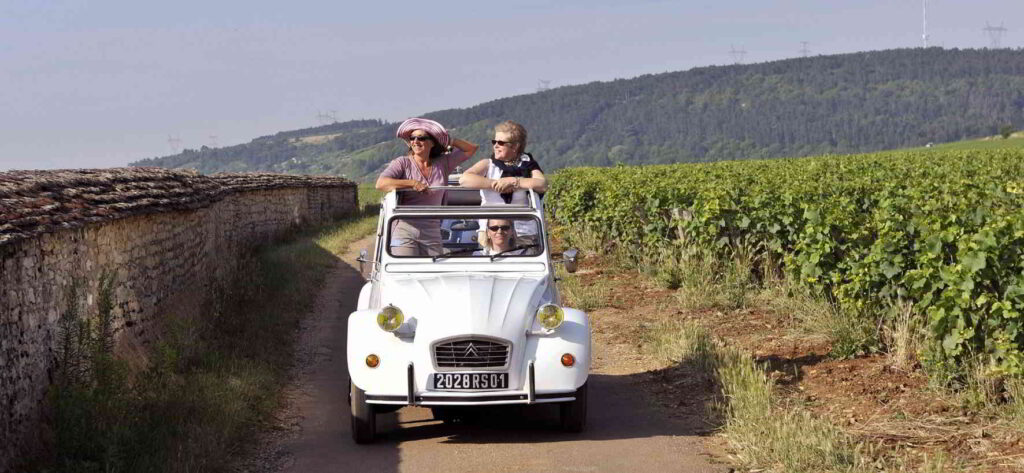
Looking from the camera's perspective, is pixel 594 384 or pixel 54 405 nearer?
pixel 54 405

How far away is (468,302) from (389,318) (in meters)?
0.54

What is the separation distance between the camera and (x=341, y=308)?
15.8 m

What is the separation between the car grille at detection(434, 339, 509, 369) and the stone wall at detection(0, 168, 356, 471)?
8.57 feet

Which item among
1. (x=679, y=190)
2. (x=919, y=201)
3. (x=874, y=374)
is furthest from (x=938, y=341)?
(x=679, y=190)

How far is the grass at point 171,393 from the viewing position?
23.2ft

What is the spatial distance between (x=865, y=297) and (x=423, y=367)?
14.5 feet

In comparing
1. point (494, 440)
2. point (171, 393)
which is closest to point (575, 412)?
point (494, 440)

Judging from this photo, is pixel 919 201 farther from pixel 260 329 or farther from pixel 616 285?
pixel 260 329

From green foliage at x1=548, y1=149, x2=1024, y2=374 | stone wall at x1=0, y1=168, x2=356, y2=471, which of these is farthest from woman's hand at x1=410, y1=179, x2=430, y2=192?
green foliage at x1=548, y1=149, x2=1024, y2=374

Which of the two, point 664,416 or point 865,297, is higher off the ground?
point 865,297

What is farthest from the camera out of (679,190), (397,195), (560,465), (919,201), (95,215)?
(679,190)

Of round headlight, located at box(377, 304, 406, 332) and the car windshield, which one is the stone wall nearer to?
round headlight, located at box(377, 304, 406, 332)

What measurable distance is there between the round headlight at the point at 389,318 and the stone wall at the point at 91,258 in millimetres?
2285

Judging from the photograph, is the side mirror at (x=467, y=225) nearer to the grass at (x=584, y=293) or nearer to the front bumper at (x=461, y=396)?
the front bumper at (x=461, y=396)
